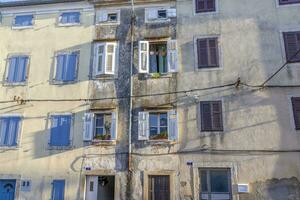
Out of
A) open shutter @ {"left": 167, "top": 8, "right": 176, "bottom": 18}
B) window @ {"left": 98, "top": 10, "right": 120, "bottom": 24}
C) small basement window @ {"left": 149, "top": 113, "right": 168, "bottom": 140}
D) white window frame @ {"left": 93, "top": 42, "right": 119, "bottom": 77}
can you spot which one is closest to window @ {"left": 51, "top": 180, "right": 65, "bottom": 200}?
small basement window @ {"left": 149, "top": 113, "right": 168, "bottom": 140}

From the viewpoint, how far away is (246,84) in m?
14.6

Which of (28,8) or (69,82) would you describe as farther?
(28,8)

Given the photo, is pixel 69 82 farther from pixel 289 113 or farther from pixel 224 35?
pixel 289 113

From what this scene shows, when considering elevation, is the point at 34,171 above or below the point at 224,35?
below

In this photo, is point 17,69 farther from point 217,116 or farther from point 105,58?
point 217,116

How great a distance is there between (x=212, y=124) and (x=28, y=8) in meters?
11.4

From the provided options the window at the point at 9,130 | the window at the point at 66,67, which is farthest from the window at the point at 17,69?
the window at the point at 9,130

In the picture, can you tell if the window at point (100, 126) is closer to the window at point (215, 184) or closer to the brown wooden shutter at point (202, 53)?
the window at point (215, 184)

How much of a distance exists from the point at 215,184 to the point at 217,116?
2.89 meters

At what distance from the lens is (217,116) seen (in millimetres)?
14383

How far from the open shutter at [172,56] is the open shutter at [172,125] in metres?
2.06

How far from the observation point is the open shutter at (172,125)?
47.3 ft

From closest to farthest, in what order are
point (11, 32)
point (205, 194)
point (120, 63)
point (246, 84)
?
point (205, 194), point (246, 84), point (120, 63), point (11, 32)

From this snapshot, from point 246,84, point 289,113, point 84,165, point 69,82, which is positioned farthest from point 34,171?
point 289,113
